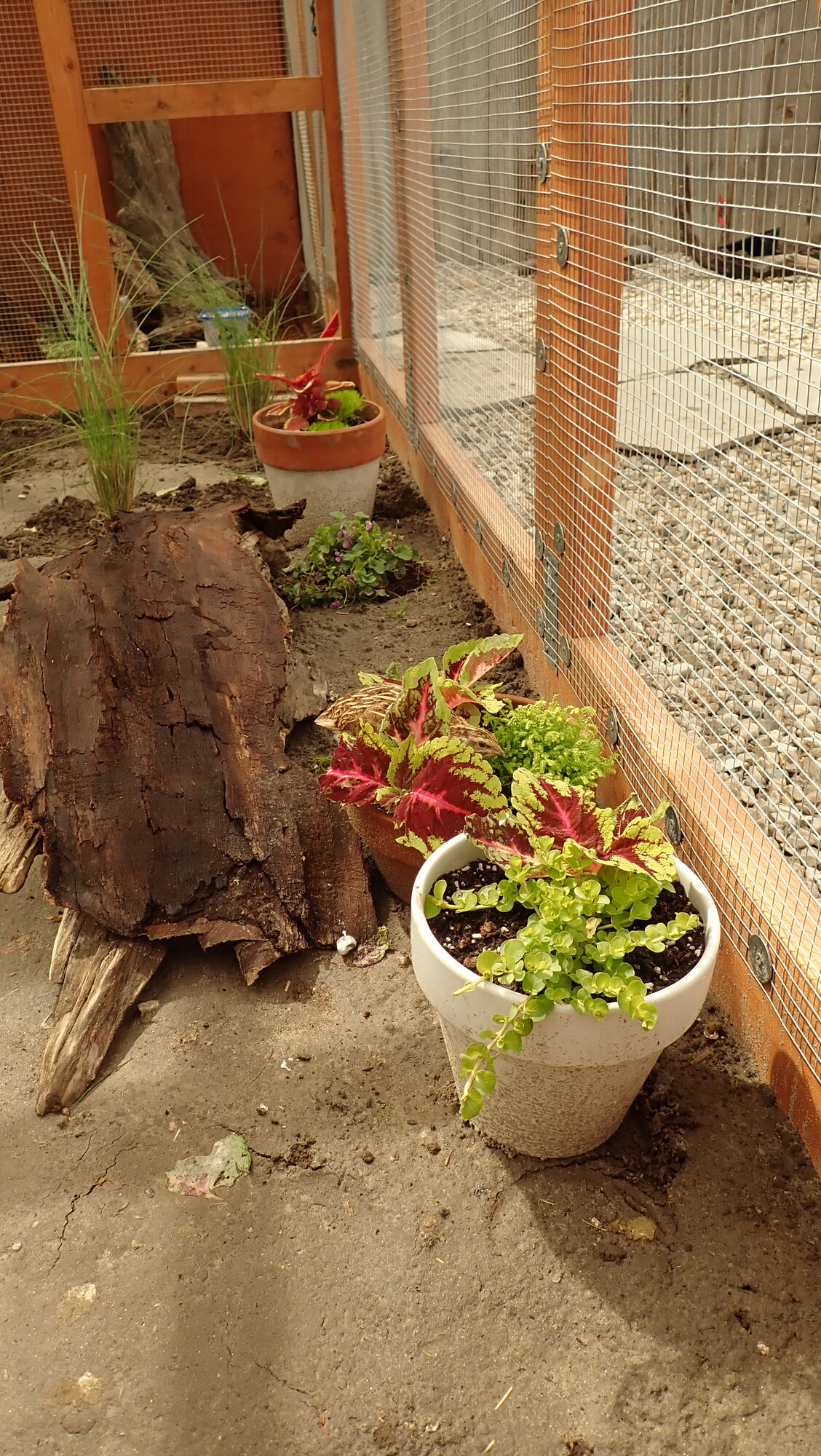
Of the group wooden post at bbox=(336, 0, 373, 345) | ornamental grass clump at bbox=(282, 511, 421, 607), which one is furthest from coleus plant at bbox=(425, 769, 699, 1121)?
wooden post at bbox=(336, 0, 373, 345)

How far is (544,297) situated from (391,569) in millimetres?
1326

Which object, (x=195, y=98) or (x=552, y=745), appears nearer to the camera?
(x=552, y=745)

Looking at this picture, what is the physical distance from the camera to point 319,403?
352cm

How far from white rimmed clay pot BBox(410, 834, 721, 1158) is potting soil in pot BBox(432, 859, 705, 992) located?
0.08ft

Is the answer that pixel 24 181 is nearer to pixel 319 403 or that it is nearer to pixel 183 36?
pixel 183 36

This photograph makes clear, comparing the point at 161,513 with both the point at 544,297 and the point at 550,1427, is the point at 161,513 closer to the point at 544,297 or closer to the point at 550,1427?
the point at 544,297

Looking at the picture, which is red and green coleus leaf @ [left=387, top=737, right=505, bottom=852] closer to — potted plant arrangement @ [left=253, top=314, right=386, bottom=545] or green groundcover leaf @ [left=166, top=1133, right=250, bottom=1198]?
green groundcover leaf @ [left=166, top=1133, right=250, bottom=1198]

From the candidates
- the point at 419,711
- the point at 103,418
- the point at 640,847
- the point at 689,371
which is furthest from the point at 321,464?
the point at 640,847

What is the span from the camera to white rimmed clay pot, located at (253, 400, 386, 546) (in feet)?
11.2

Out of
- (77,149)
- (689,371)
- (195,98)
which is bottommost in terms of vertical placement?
(689,371)

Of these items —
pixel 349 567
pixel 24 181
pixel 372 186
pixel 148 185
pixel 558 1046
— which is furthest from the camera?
pixel 148 185

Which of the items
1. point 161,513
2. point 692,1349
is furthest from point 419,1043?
point 161,513

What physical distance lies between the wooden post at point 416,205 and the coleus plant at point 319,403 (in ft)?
0.83

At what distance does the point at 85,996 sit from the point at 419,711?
75 centimetres
